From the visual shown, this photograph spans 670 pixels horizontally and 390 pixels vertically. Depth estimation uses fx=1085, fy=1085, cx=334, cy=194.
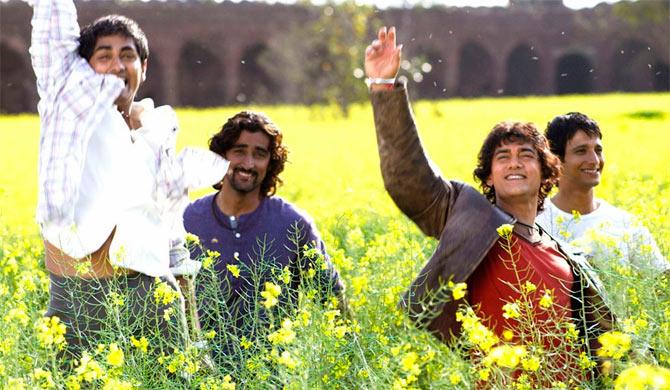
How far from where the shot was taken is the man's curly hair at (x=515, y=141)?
344cm

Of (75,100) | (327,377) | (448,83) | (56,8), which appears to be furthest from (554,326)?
(448,83)

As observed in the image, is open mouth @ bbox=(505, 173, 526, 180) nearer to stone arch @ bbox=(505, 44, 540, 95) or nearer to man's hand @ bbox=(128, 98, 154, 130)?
man's hand @ bbox=(128, 98, 154, 130)

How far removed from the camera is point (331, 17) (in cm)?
2934

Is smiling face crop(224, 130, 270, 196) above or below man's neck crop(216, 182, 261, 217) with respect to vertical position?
above

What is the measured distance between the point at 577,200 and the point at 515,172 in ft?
2.96

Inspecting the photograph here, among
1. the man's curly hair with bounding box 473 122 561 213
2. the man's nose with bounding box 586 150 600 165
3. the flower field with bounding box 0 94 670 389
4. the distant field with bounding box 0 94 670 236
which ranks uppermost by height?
the man's curly hair with bounding box 473 122 561 213

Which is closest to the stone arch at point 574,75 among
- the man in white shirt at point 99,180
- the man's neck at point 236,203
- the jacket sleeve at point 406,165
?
the man's neck at point 236,203

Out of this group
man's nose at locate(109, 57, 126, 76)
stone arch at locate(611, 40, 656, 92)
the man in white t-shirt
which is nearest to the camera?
man's nose at locate(109, 57, 126, 76)

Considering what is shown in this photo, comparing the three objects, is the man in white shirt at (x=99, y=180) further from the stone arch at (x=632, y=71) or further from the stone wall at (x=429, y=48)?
the stone arch at (x=632, y=71)

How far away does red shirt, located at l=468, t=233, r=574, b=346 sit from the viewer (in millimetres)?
3170

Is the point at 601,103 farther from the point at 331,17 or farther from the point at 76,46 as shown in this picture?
the point at 76,46

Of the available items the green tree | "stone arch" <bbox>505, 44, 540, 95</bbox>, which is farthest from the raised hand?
"stone arch" <bbox>505, 44, 540, 95</bbox>

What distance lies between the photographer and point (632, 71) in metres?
49.1

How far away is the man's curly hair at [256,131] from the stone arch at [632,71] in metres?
45.4
